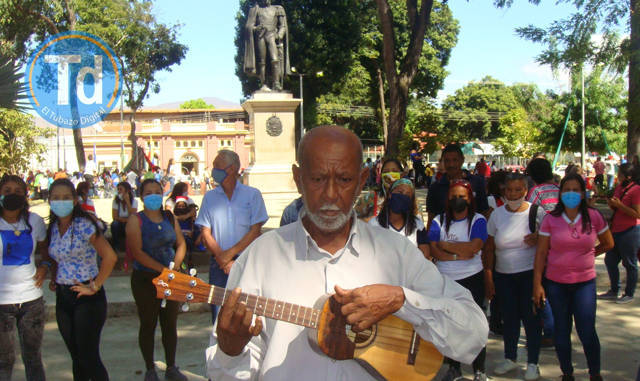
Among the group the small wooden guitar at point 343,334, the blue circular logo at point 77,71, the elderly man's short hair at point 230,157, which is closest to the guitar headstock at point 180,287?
the small wooden guitar at point 343,334

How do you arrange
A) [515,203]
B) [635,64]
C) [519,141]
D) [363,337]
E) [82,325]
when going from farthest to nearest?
[519,141] → [635,64] → [515,203] → [82,325] → [363,337]

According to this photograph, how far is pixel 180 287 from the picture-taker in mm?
2143

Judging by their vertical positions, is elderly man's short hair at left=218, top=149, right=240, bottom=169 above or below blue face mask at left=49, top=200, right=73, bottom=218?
above

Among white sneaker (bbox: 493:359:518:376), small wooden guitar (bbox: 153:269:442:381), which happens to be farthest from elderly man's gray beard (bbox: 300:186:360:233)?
white sneaker (bbox: 493:359:518:376)

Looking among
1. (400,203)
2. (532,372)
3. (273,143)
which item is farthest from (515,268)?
(273,143)

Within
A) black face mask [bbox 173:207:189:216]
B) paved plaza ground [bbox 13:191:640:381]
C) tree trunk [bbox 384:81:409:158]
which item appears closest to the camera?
paved plaza ground [bbox 13:191:640:381]

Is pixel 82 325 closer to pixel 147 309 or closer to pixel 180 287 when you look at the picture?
pixel 147 309

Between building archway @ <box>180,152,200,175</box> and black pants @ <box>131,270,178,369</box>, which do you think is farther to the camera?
building archway @ <box>180,152,200,175</box>

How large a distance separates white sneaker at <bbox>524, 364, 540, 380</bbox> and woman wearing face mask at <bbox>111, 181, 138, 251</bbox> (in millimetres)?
6757

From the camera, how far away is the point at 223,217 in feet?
18.2

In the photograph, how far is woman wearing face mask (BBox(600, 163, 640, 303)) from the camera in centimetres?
726

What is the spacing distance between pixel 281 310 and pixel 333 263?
274mm

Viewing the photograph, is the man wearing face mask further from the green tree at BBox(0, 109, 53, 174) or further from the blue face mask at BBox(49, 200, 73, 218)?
the green tree at BBox(0, 109, 53, 174)

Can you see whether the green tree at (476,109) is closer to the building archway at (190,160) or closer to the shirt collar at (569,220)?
the building archway at (190,160)
